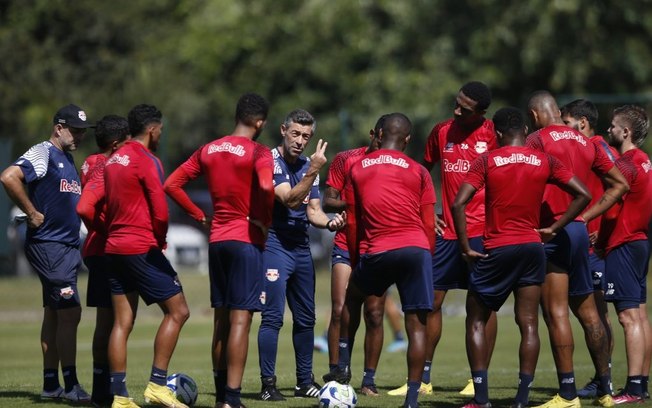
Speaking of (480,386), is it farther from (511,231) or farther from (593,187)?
(593,187)

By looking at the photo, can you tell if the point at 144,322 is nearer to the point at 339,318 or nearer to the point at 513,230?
the point at 339,318

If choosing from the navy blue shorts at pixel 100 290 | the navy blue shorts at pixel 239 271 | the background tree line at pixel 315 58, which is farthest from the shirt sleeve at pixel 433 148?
the background tree line at pixel 315 58

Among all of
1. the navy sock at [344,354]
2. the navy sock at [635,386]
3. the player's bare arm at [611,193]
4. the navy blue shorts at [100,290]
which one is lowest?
the navy sock at [635,386]

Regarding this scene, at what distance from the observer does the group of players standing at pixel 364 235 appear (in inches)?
372

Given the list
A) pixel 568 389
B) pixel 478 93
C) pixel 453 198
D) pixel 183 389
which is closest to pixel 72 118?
pixel 183 389

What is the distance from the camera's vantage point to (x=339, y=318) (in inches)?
443

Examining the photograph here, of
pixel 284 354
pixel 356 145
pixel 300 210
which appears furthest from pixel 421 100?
pixel 300 210

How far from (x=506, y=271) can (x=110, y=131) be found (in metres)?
3.72

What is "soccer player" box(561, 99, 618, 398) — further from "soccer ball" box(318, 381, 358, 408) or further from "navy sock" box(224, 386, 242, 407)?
"navy sock" box(224, 386, 242, 407)

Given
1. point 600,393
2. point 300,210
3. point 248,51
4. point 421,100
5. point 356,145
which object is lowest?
point 600,393

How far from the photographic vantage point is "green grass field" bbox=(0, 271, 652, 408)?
36.8 feet

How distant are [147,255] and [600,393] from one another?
14.4 feet

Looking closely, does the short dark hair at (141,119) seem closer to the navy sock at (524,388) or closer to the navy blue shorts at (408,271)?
the navy blue shorts at (408,271)

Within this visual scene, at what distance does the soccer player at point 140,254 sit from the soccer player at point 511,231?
7.94 ft
